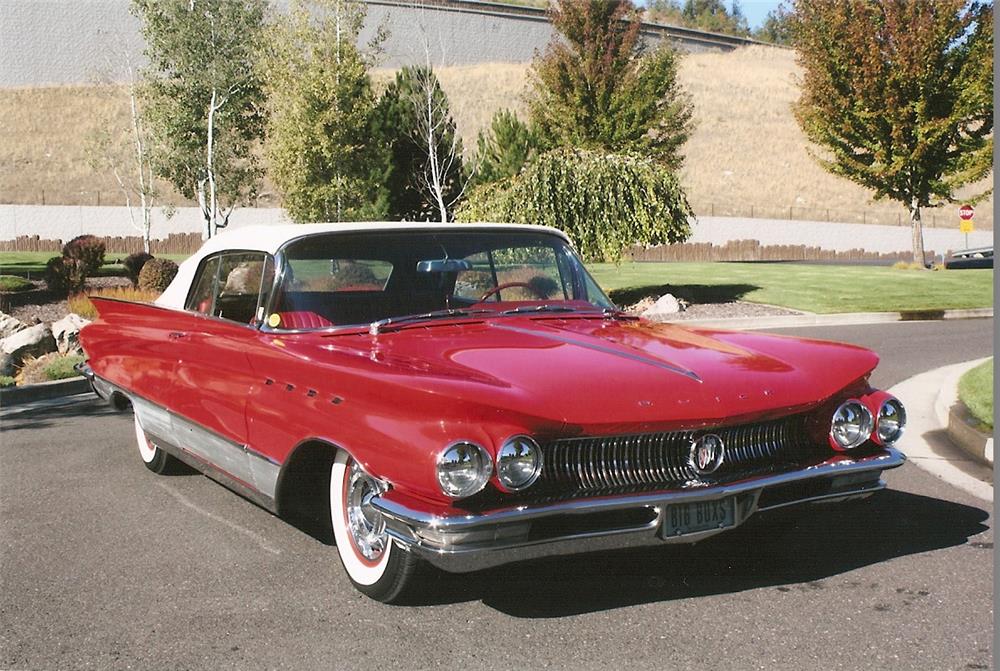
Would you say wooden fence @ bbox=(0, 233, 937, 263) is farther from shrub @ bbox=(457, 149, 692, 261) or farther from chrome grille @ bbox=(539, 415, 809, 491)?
chrome grille @ bbox=(539, 415, 809, 491)

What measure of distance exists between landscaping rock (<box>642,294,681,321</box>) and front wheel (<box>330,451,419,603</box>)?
1725 centimetres

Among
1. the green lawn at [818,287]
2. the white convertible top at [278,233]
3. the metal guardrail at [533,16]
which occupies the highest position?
the metal guardrail at [533,16]

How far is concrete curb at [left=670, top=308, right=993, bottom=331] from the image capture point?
1991 cm

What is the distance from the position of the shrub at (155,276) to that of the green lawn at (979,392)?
15385 mm

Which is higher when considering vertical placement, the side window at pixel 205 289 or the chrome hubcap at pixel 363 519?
the side window at pixel 205 289

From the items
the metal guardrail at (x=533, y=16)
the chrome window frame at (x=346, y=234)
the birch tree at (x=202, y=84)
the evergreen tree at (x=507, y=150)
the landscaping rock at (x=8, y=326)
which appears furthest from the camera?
the metal guardrail at (x=533, y=16)

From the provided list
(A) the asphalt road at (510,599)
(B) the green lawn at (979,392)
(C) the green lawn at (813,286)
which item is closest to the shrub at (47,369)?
(A) the asphalt road at (510,599)

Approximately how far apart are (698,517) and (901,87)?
32680 mm

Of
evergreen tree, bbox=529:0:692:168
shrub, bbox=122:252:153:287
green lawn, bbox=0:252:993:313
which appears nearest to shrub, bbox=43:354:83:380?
shrub, bbox=122:252:153:287

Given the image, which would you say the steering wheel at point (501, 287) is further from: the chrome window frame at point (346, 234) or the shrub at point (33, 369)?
the shrub at point (33, 369)

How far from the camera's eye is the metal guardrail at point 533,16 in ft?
302

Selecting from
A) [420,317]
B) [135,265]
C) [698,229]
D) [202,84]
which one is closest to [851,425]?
[420,317]

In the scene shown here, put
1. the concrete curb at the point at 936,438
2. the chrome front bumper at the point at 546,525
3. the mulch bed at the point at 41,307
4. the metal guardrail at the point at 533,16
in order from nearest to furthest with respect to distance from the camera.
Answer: the chrome front bumper at the point at 546,525
the concrete curb at the point at 936,438
the mulch bed at the point at 41,307
the metal guardrail at the point at 533,16

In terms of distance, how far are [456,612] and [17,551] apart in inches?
100
